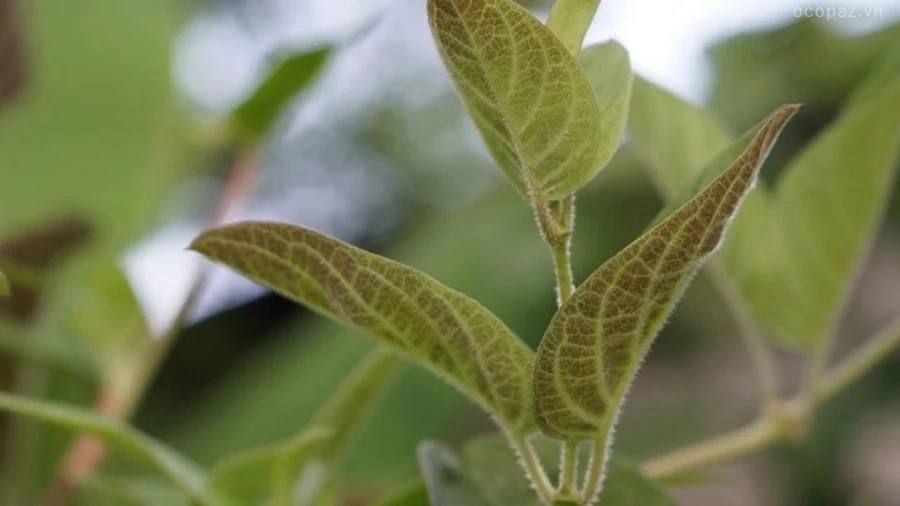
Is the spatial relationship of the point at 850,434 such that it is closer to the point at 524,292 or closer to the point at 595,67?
the point at 524,292

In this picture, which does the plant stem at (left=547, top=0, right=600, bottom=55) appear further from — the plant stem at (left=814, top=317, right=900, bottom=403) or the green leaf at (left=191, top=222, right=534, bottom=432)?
the plant stem at (left=814, top=317, right=900, bottom=403)

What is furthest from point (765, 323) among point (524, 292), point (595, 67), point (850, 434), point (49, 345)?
point (850, 434)

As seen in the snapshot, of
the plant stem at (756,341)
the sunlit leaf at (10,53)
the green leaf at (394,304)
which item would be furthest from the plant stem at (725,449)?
the sunlit leaf at (10,53)

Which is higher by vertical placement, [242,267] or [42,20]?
[42,20]

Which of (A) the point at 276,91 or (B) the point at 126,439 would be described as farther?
(A) the point at 276,91

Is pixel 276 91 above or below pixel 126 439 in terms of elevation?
above

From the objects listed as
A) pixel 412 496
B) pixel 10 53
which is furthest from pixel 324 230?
pixel 412 496

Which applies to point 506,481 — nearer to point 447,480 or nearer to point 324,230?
point 447,480
